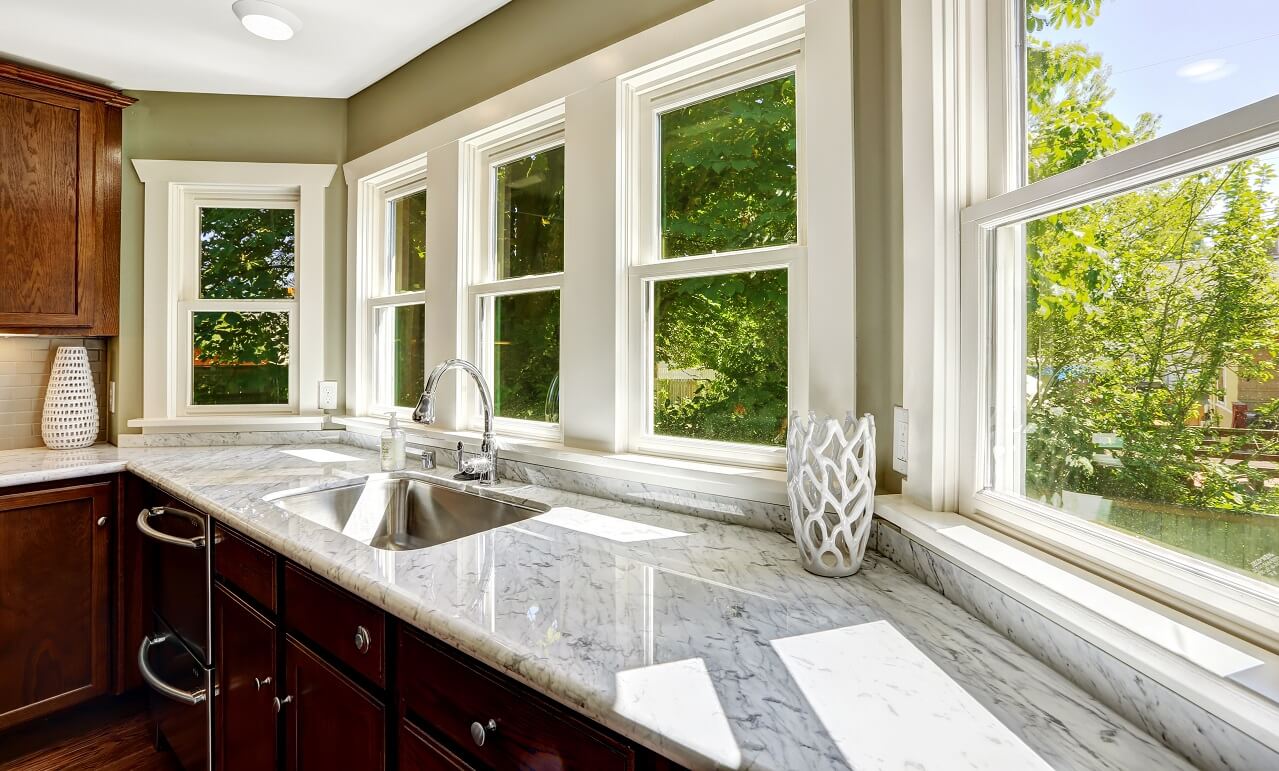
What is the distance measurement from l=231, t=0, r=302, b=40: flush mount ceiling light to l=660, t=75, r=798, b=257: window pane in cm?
141

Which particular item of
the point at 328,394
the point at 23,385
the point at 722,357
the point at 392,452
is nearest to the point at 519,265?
the point at 392,452

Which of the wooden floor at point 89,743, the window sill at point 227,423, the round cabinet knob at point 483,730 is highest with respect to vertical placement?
the window sill at point 227,423

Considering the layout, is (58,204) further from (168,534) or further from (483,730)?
(483,730)

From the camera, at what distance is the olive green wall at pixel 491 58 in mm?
1745

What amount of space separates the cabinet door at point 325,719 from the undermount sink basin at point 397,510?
485 millimetres

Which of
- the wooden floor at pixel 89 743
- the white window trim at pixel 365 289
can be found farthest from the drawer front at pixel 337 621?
the white window trim at pixel 365 289

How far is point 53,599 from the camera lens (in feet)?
6.76

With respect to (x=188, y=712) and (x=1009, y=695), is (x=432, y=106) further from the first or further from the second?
(x=1009, y=695)

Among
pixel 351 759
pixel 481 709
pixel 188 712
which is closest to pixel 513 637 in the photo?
pixel 481 709

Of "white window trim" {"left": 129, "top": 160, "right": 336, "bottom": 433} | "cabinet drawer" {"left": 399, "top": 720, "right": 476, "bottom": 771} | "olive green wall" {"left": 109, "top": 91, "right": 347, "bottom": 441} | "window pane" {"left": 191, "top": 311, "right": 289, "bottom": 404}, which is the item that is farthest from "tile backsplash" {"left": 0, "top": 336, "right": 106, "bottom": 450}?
"cabinet drawer" {"left": 399, "top": 720, "right": 476, "bottom": 771}

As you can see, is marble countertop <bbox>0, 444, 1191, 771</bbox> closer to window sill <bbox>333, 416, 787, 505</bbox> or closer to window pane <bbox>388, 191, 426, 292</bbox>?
window sill <bbox>333, 416, 787, 505</bbox>

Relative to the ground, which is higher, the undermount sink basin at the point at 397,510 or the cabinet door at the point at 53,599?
the undermount sink basin at the point at 397,510

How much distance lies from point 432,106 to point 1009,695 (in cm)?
258

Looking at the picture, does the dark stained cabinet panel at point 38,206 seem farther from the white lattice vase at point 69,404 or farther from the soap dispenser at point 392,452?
the soap dispenser at point 392,452
